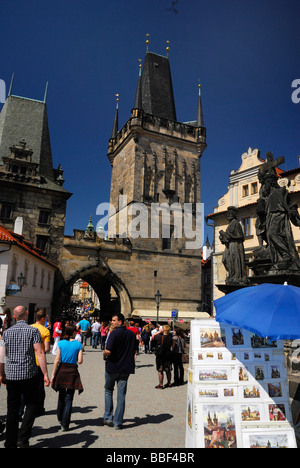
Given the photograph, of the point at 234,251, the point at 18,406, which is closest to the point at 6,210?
the point at 234,251

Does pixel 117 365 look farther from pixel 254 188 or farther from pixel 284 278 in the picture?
pixel 254 188

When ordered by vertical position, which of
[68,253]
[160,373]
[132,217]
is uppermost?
[132,217]

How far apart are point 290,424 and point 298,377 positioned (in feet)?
9.21

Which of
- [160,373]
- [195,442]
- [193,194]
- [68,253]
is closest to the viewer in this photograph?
[195,442]

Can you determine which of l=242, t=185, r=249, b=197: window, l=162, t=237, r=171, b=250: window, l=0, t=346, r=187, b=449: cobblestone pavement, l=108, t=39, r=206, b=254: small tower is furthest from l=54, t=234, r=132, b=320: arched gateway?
l=0, t=346, r=187, b=449: cobblestone pavement

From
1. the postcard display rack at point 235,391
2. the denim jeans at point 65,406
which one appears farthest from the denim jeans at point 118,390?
the postcard display rack at point 235,391

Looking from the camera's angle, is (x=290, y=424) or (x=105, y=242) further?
(x=105, y=242)

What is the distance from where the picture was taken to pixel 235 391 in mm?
3428

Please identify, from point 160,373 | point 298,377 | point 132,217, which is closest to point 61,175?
point 132,217

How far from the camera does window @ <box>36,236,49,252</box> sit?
26094 millimetres

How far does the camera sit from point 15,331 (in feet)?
13.3

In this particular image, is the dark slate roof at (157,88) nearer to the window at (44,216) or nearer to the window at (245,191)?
the window at (245,191)

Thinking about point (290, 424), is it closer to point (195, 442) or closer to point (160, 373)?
point (195, 442)

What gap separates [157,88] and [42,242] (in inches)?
816
